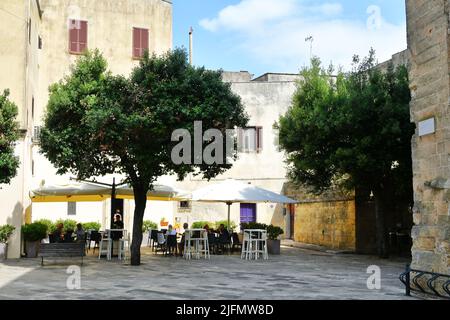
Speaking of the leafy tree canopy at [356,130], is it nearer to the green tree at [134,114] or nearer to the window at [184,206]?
the green tree at [134,114]

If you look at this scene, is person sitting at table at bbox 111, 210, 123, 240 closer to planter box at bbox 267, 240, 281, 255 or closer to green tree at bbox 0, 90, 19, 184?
green tree at bbox 0, 90, 19, 184

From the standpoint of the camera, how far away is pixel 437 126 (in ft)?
33.7

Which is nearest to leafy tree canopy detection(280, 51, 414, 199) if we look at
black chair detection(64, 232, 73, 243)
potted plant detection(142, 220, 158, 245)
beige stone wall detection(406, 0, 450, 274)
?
beige stone wall detection(406, 0, 450, 274)

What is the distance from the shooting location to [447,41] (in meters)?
10.0

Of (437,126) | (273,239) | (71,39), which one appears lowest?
(273,239)

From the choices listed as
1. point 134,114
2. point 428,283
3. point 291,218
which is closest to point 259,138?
point 291,218

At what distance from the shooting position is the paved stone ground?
9.62 m

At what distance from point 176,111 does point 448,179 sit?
19.9 feet

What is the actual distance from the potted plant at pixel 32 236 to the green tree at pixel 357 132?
8.31 m

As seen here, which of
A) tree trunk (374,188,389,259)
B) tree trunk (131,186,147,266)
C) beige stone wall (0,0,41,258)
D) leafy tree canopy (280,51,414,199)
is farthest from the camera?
tree trunk (374,188,389,259)

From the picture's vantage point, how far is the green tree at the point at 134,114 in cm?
1291

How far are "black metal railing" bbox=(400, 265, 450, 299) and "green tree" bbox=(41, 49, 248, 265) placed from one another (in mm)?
5696

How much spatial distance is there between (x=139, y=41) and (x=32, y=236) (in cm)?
1012

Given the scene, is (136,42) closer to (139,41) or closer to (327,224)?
(139,41)
